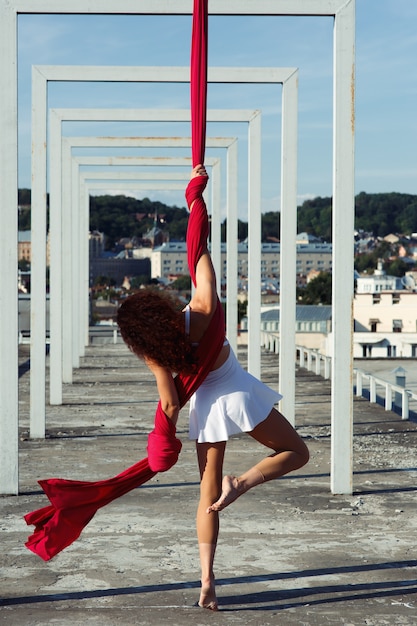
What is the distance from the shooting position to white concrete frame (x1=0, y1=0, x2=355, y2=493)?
29.6 ft

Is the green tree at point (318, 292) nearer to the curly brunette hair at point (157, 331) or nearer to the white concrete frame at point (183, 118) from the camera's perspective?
the white concrete frame at point (183, 118)

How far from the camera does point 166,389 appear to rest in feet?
18.1

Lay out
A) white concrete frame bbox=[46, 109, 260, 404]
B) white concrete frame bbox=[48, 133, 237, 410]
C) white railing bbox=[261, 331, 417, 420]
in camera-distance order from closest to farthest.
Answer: white concrete frame bbox=[48, 133, 237, 410] → white railing bbox=[261, 331, 417, 420] → white concrete frame bbox=[46, 109, 260, 404]

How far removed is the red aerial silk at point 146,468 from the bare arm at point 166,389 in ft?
0.13

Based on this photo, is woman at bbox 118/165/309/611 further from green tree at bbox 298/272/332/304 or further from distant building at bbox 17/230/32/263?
distant building at bbox 17/230/32/263

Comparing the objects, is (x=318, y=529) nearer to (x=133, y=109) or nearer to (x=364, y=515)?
(x=364, y=515)

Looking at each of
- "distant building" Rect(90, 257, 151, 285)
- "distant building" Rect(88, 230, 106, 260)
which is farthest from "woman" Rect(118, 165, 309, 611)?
"distant building" Rect(88, 230, 106, 260)

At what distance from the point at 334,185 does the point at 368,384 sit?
1674 centimetres

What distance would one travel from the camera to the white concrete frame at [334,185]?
902 centimetres

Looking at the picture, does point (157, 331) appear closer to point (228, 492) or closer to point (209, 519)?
point (228, 492)

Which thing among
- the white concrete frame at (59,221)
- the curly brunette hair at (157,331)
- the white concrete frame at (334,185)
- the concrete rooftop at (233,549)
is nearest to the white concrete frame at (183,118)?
the white concrete frame at (59,221)

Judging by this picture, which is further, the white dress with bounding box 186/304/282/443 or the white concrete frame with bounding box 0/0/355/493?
the white concrete frame with bounding box 0/0/355/493

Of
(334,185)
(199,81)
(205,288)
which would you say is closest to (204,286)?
(205,288)

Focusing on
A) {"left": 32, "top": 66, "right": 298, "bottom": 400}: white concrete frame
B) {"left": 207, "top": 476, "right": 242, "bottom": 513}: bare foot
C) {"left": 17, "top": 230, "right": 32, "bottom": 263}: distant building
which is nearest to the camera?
{"left": 207, "top": 476, "right": 242, "bottom": 513}: bare foot
